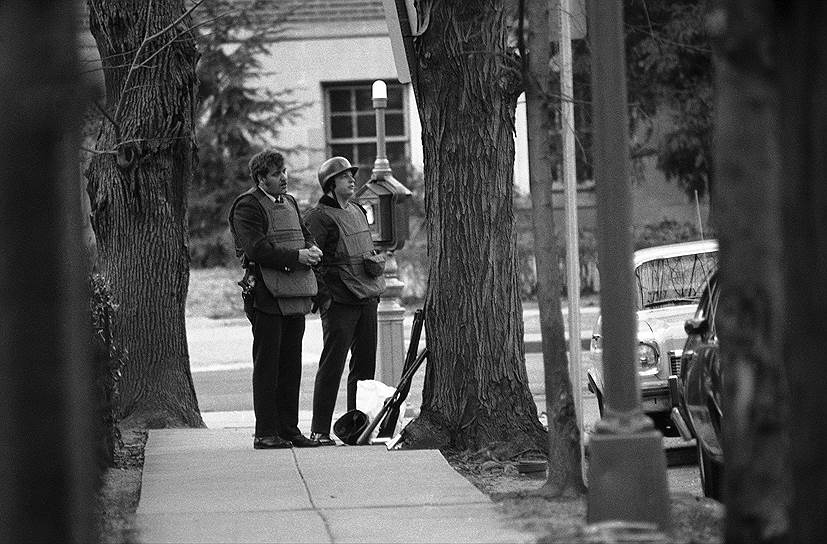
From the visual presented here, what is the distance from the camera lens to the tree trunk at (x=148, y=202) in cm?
1166

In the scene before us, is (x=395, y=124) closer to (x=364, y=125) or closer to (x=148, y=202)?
(x=364, y=125)

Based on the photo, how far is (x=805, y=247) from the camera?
4.50 meters

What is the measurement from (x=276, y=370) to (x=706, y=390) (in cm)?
332

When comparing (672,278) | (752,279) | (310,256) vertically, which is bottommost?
(672,278)

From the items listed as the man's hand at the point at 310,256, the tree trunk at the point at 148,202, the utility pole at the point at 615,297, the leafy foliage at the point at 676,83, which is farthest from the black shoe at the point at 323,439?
the leafy foliage at the point at 676,83

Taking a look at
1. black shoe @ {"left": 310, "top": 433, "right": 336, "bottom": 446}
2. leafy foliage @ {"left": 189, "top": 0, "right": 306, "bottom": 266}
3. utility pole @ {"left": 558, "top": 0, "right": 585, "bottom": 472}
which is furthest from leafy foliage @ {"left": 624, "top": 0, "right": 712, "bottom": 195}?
utility pole @ {"left": 558, "top": 0, "right": 585, "bottom": 472}

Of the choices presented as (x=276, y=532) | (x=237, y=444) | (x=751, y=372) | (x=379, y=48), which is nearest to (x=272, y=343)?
(x=237, y=444)

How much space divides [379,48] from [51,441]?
27.3 m

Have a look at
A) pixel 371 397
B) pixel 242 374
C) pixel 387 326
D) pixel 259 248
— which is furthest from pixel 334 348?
pixel 242 374

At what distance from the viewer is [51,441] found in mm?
4305

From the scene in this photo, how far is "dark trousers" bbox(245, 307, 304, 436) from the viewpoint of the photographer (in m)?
9.98

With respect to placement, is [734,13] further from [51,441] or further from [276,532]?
[276,532]

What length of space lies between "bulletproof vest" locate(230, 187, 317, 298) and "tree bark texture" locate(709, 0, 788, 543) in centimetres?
555

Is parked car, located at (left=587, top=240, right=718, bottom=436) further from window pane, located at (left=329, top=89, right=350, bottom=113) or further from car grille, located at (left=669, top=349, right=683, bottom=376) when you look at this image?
window pane, located at (left=329, top=89, right=350, bottom=113)
